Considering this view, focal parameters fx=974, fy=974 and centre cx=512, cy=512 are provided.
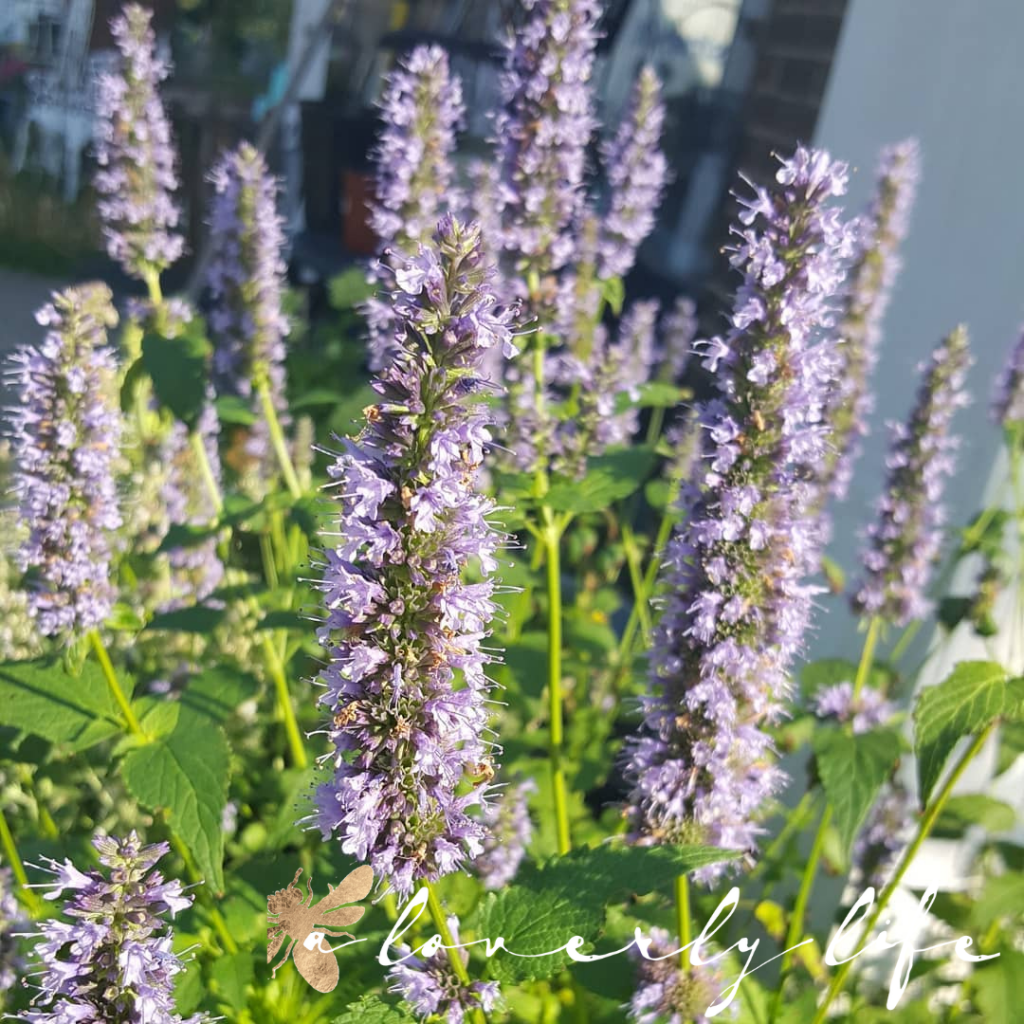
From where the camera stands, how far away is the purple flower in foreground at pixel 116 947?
4.54 feet

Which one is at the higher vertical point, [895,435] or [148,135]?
[148,135]

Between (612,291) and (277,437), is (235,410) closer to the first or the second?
(277,437)

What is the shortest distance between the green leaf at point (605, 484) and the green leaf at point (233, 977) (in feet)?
4.58

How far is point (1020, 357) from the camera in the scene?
364 cm

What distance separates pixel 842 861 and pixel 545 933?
95 cm

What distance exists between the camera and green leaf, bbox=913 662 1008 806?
1933mm

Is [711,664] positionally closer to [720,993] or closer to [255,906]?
[720,993]

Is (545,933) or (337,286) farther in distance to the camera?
(337,286)

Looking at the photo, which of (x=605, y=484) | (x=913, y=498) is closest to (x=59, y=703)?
(x=605, y=484)

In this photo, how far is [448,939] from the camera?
1733mm

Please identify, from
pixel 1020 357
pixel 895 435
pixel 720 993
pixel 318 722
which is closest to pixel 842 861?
pixel 720 993

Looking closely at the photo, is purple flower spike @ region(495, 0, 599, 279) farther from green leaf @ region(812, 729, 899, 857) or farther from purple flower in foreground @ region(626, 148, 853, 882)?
green leaf @ region(812, 729, 899, 857)

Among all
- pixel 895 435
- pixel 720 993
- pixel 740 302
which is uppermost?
pixel 740 302

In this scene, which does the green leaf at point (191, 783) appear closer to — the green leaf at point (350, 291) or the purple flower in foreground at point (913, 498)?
the green leaf at point (350, 291)
